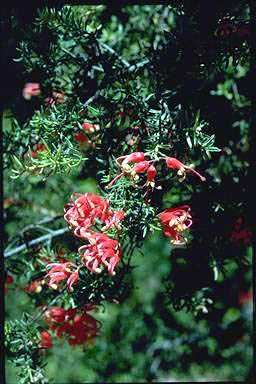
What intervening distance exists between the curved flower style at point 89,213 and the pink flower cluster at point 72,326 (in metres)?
0.47

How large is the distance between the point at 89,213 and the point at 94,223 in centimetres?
2

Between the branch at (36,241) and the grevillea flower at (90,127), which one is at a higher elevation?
the grevillea flower at (90,127)

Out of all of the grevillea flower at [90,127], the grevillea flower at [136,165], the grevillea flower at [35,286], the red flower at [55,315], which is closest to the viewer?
the grevillea flower at [136,165]

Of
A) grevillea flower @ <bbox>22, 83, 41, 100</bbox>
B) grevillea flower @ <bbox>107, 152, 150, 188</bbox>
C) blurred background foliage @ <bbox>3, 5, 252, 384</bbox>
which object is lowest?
blurred background foliage @ <bbox>3, 5, 252, 384</bbox>

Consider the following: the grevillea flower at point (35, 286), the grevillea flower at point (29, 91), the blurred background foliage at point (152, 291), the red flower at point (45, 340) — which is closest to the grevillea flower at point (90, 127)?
the blurred background foliage at point (152, 291)

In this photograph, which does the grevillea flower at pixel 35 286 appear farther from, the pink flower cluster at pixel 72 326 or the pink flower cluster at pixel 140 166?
the pink flower cluster at pixel 140 166

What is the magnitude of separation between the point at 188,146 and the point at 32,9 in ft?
2.10

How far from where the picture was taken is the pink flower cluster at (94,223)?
4.00 feet

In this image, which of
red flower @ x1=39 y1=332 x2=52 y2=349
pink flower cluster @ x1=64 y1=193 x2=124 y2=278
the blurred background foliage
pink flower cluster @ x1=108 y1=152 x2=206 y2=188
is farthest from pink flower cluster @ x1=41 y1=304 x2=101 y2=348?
pink flower cluster @ x1=108 y1=152 x2=206 y2=188

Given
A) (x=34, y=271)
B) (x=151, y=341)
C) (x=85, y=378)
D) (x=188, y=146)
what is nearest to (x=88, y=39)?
(x=188, y=146)

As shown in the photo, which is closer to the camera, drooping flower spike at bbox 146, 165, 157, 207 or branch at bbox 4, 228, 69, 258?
drooping flower spike at bbox 146, 165, 157, 207

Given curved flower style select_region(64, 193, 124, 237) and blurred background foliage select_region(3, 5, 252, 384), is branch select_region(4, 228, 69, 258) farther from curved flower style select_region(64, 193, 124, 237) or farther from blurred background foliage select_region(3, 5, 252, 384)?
curved flower style select_region(64, 193, 124, 237)

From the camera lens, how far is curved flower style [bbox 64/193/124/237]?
124 cm

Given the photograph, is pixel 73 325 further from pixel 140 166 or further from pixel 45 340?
pixel 140 166
